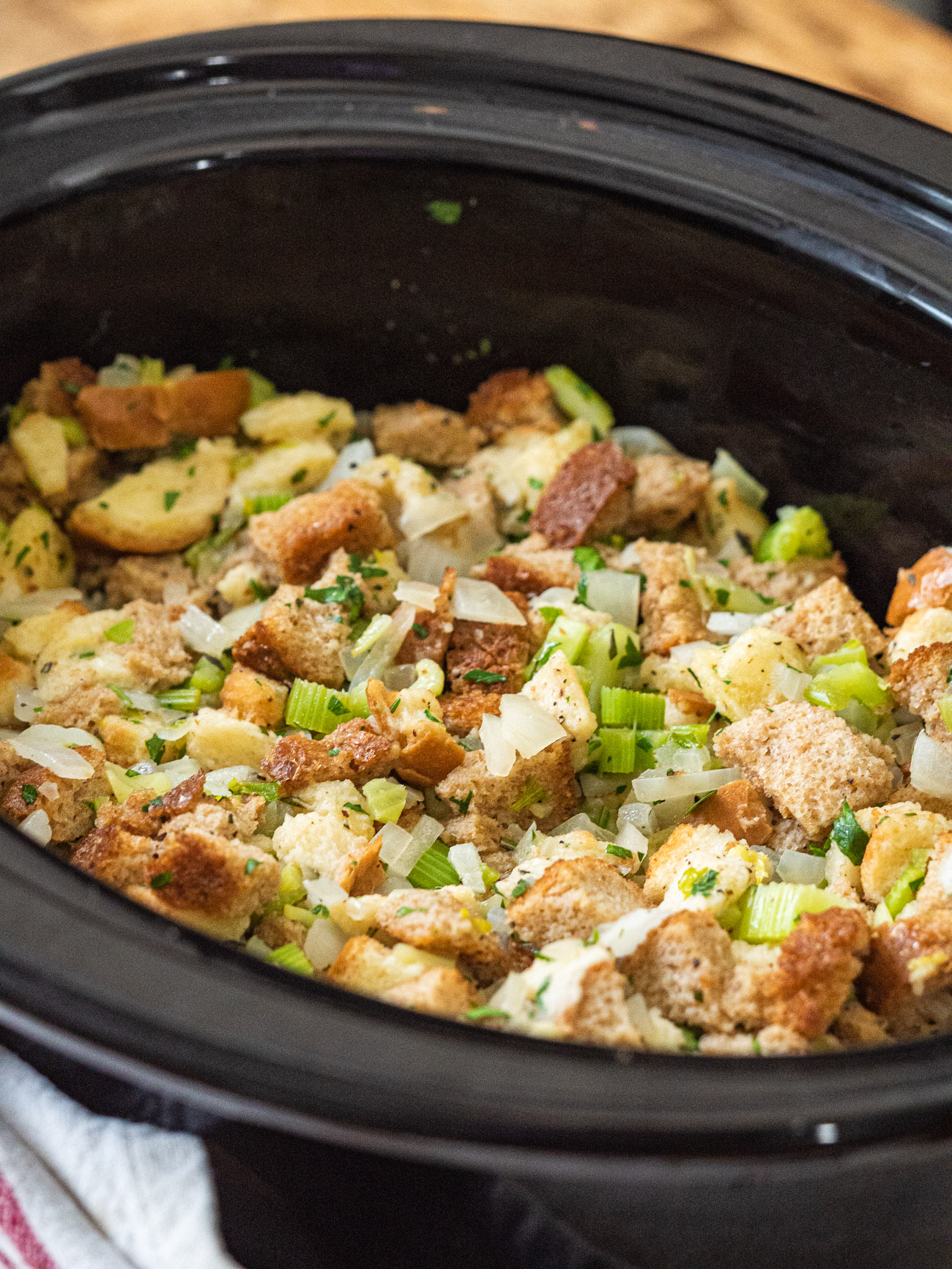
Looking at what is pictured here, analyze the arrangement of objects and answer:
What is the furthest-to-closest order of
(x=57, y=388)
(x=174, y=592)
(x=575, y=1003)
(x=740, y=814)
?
1. (x=57, y=388)
2. (x=174, y=592)
3. (x=740, y=814)
4. (x=575, y=1003)

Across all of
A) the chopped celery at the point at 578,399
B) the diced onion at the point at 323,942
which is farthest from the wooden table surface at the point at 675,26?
the diced onion at the point at 323,942

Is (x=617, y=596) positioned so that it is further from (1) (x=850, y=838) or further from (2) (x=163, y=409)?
(2) (x=163, y=409)

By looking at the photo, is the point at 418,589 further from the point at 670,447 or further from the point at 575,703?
the point at 670,447

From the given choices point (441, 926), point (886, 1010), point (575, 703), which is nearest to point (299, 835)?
point (441, 926)

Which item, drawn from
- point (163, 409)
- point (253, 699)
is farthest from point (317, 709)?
point (163, 409)

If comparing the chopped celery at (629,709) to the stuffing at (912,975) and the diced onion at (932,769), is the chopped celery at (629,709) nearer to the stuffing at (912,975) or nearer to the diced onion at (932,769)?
the diced onion at (932,769)

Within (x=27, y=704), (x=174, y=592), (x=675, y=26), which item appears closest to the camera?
(x=27, y=704)

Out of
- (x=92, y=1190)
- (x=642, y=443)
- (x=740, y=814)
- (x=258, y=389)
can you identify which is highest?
(x=642, y=443)
